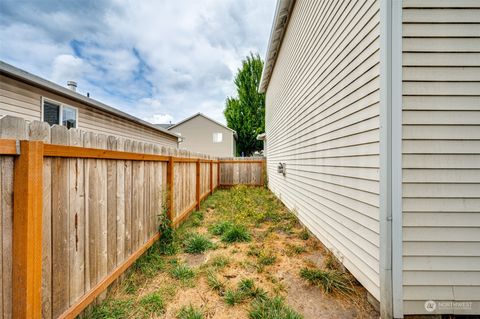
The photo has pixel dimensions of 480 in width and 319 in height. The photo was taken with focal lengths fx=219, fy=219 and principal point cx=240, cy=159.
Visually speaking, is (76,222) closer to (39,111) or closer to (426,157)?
(426,157)

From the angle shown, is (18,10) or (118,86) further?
(118,86)

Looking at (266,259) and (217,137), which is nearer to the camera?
(266,259)

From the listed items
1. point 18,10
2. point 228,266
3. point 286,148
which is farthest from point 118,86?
point 228,266

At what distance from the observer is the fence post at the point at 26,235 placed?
1.11m

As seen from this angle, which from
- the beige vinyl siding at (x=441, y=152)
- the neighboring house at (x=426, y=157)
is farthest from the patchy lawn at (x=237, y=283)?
the beige vinyl siding at (x=441, y=152)

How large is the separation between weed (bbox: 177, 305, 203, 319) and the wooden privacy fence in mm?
715

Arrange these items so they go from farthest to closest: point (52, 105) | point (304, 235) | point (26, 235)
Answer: point (52, 105)
point (304, 235)
point (26, 235)

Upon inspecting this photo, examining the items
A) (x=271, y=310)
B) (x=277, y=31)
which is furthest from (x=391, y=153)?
(x=277, y=31)

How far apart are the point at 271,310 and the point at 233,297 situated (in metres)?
0.39

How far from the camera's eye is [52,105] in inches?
233

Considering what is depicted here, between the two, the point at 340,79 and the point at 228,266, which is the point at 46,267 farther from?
the point at 340,79

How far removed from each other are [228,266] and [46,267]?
1886mm

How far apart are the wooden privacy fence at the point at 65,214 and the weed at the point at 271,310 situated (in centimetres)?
134

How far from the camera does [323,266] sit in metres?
2.77
